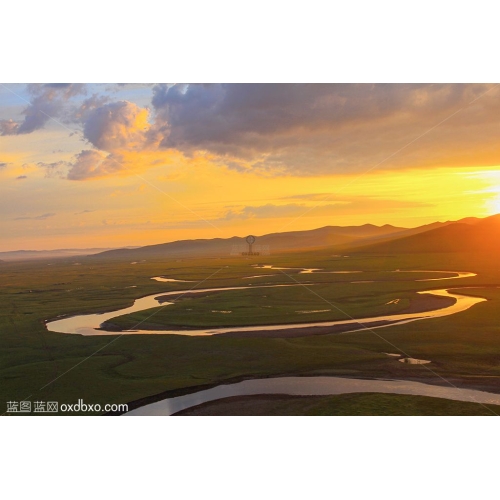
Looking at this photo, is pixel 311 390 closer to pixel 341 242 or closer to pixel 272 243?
pixel 272 243

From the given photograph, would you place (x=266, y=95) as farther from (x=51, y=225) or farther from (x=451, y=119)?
(x=51, y=225)

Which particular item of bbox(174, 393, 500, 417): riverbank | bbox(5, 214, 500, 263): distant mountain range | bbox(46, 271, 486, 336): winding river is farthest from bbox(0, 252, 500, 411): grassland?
bbox(174, 393, 500, 417): riverbank

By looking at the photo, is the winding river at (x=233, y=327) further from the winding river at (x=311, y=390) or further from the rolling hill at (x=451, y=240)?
the winding river at (x=311, y=390)

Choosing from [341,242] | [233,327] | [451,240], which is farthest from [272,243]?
[451,240]

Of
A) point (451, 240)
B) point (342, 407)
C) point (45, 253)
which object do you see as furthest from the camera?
point (451, 240)

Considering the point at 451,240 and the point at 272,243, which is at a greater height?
the point at 272,243

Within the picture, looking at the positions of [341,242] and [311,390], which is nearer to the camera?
[311,390]

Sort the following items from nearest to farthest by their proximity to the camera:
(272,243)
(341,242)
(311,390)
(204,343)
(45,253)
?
(311,390)
(204,343)
(272,243)
(45,253)
(341,242)

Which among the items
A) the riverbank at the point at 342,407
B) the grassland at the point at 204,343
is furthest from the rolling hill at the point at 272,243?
the riverbank at the point at 342,407

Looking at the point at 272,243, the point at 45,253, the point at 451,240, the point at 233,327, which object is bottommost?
the point at 233,327
